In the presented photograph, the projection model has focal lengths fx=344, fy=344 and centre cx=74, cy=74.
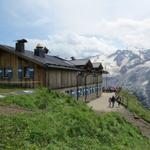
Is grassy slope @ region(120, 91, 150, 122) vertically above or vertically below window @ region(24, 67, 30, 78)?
below

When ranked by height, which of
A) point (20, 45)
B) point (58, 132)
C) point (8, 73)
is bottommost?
point (58, 132)

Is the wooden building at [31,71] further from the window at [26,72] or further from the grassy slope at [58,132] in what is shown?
the grassy slope at [58,132]

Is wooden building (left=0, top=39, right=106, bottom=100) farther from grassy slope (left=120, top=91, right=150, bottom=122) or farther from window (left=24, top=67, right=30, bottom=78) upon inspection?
grassy slope (left=120, top=91, right=150, bottom=122)

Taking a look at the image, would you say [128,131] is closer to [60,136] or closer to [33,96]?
[33,96]

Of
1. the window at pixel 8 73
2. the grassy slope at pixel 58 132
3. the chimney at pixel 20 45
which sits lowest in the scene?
the grassy slope at pixel 58 132

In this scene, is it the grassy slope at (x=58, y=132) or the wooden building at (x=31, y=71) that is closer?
the grassy slope at (x=58, y=132)

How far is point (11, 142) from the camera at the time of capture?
52.8ft

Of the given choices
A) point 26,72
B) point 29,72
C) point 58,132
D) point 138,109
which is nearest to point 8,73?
point 26,72

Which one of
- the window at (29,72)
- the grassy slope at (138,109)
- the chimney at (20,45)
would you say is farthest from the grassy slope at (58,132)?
the grassy slope at (138,109)

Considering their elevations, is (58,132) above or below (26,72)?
below

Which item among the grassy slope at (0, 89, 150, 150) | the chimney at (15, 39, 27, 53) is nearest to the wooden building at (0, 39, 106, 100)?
the chimney at (15, 39, 27, 53)

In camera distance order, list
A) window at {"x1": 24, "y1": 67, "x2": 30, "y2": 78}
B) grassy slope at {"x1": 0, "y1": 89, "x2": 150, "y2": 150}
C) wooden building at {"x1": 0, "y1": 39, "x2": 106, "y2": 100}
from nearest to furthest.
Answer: grassy slope at {"x1": 0, "y1": 89, "x2": 150, "y2": 150} < wooden building at {"x1": 0, "y1": 39, "x2": 106, "y2": 100} < window at {"x1": 24, "y1": 67, "x2": 30, "y2": 78}

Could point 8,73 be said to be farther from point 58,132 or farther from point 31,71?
point 58,132

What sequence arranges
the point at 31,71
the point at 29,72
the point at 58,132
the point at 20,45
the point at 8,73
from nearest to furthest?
the point at 58,132 → the point at 31,71 → the point at 29,72 → the point at 8,73 → the point at 20,45
